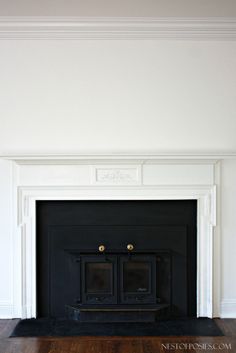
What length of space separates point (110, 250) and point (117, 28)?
5.69 ft

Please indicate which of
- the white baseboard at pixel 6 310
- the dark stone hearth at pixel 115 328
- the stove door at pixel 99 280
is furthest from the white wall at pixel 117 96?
the dark stone hearth at pixel 115 328

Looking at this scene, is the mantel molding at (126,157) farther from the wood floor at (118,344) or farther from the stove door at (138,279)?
the wood floor at (118,344)

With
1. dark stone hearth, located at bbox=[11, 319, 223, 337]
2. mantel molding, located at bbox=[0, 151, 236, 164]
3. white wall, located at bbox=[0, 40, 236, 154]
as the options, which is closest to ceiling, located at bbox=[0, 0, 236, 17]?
white wall, located at bbox=[0, 40, 236, 154]

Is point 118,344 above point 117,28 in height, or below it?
below

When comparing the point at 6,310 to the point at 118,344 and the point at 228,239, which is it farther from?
the point at 228,239

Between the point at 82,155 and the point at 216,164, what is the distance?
1053 mm

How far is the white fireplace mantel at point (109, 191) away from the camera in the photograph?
11.0 ft

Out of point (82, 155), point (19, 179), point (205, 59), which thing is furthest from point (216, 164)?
point (19, 179)

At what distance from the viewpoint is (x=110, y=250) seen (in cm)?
344

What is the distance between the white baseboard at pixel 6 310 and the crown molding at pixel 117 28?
2088 mm

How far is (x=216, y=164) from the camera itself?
337 cm

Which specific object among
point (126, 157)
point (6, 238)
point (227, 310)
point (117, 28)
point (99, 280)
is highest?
point (117, 28)

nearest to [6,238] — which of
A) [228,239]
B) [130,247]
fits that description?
[130,247]

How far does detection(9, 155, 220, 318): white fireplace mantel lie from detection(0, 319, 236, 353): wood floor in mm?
384
